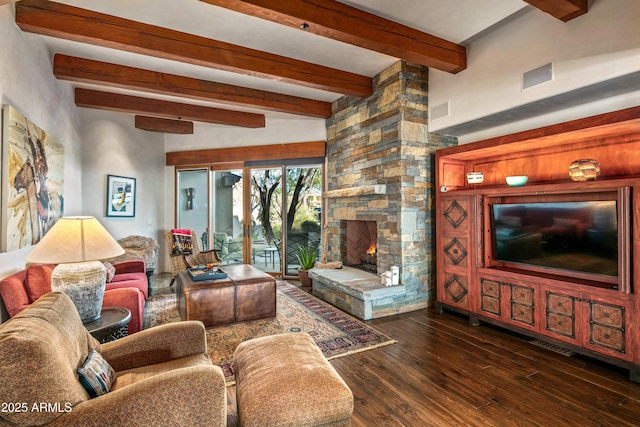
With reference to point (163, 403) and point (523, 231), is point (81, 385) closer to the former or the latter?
point (163, 403)

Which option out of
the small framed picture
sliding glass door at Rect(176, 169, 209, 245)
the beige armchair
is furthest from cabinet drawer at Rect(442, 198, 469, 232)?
the small framed picture

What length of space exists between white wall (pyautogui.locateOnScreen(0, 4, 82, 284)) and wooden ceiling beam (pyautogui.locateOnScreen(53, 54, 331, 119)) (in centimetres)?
22

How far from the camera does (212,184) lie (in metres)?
6.74

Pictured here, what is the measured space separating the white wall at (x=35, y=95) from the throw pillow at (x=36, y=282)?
170mm

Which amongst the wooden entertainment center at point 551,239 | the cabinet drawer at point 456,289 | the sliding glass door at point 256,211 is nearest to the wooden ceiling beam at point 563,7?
the wooden entertainment center at point 551,239

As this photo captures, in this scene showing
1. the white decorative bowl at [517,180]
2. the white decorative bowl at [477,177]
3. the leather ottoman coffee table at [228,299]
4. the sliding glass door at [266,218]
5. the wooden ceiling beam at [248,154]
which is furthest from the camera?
the sliding glass door at [266,218]

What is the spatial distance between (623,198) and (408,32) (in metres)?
2.33

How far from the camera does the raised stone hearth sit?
380cm

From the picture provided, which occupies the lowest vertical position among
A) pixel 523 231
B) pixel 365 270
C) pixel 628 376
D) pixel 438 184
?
pixel 628 376

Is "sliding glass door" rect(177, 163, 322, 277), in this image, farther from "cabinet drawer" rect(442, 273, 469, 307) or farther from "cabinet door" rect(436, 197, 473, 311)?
"cabinet drawer" rect(442, 273, 469, 307)

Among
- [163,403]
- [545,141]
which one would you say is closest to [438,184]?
[545,141]

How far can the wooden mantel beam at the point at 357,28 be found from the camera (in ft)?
8.33

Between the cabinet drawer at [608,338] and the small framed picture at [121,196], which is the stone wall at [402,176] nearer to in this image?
the cabinet drawer at [608,338]

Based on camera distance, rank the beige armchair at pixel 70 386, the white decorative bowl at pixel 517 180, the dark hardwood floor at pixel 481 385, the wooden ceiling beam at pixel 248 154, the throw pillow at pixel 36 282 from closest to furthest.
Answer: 1. the beige armchair at pixel 70 386
2. the dark hardwood floor at pixel 481 385
3. the throw pillow at pixel 36 282
4. the white decorative bowl at pixel 517 180
5. the wooden ceiling beam at pixel 248 154
